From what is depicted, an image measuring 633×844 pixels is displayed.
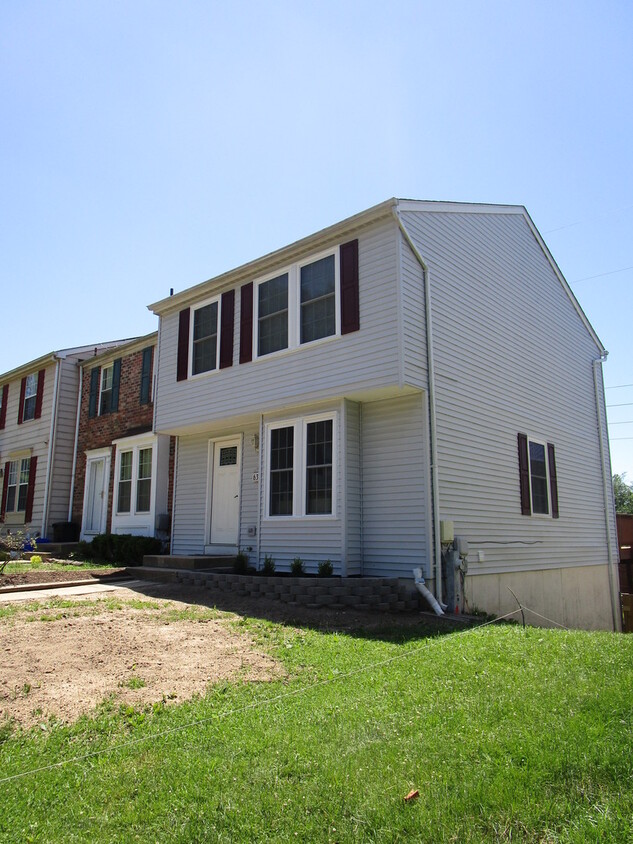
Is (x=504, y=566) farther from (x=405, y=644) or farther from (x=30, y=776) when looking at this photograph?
(x=30, y=776)

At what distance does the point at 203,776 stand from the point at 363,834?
1.01 metres

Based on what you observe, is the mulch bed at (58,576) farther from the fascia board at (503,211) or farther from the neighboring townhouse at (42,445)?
the fascia board at (503,211)

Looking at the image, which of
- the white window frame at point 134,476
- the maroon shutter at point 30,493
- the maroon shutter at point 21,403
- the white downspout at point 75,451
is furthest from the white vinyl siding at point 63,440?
the white window frame at point 134,476

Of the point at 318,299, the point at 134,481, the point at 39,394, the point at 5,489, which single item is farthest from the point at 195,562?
the point at 5,489

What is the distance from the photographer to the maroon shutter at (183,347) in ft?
44.3

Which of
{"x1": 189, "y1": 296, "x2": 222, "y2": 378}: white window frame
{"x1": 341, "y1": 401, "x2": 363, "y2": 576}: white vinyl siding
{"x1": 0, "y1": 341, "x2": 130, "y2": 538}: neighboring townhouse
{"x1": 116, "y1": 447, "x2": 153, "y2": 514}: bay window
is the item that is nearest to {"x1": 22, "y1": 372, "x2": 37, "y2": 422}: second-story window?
{"x1": 0, "y1": 341, "x2": 130, "y2": 538}: neighboring townhouse

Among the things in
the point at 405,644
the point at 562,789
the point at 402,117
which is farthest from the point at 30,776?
the point at 402,117

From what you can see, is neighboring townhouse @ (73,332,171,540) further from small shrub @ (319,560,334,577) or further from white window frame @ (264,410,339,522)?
small shrub @ (319,560,334,577)

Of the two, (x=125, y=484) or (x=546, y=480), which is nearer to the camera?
(x=546, y=480)

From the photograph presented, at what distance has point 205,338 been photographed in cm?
1326

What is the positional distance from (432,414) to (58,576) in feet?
23.0

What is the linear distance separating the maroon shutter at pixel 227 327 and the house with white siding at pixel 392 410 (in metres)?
0.04

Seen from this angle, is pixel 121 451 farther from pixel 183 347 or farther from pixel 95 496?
pixel 183 347

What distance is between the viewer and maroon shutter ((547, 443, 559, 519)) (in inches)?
543
